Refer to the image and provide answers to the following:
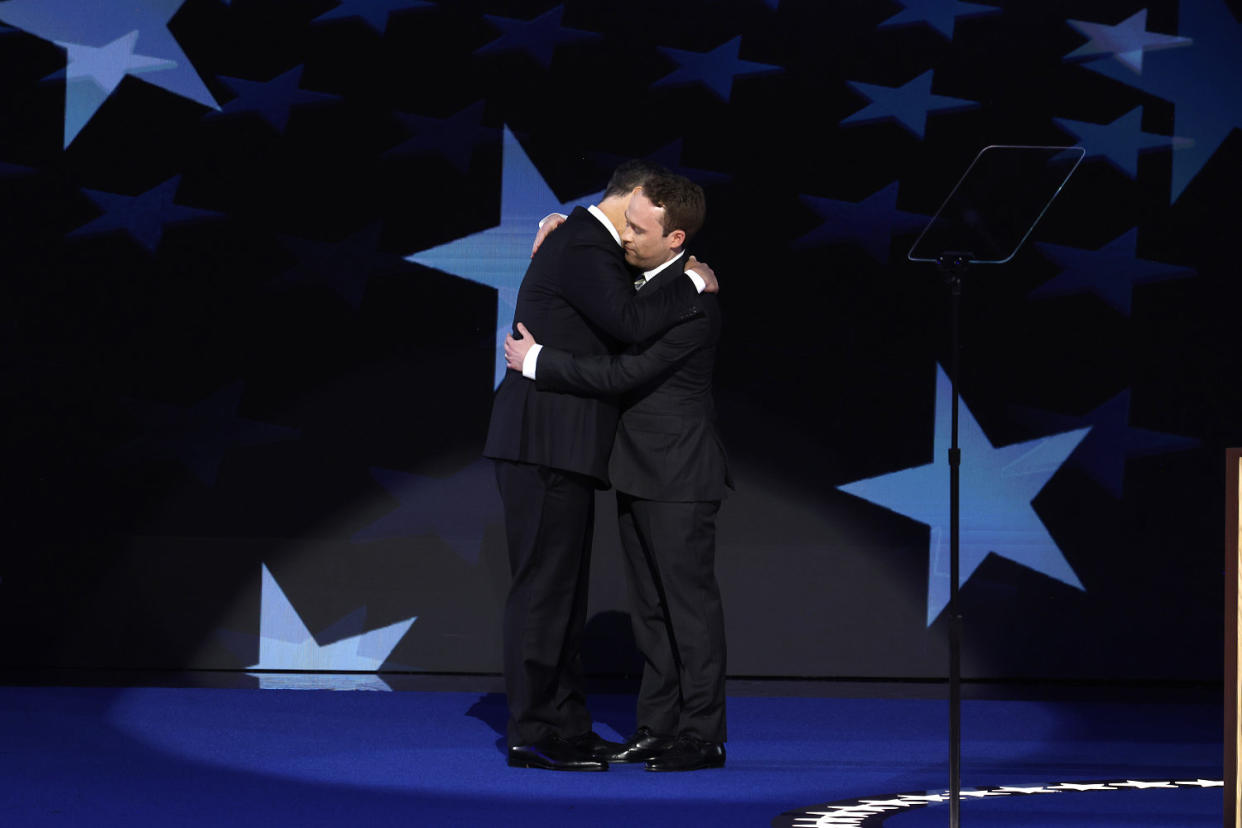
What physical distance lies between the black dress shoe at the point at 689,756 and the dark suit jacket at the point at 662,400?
580 mm

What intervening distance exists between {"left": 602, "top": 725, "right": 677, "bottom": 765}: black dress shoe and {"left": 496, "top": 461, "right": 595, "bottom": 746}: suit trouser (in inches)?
7.0

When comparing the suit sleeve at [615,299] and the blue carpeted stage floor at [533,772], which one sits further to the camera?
the suit sleeve at [615,299]

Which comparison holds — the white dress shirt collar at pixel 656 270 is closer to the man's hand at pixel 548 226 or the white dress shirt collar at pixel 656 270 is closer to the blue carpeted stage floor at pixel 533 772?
the man's hand at pixel 548 226

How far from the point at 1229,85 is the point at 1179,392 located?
1052 millimetres

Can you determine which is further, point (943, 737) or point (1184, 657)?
point (1184, 657)

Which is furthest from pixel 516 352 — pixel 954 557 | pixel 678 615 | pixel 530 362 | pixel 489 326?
pixel 489 326

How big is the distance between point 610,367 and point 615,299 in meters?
0.16

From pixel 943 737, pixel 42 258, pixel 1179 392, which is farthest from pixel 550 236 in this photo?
pixel 1179 392

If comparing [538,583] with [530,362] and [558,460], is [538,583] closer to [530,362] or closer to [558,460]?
[558,460]

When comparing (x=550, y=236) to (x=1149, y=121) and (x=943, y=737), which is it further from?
(x=1149, y=121)

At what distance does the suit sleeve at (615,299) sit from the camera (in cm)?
345

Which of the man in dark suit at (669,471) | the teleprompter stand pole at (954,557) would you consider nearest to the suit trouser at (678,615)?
the man in dark suit at (669,471)

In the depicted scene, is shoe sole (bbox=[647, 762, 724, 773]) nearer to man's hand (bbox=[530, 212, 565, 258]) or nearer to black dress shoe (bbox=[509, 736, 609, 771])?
black dress shoe (bbox=[509, 736, 609, 771])

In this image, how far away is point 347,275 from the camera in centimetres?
493
